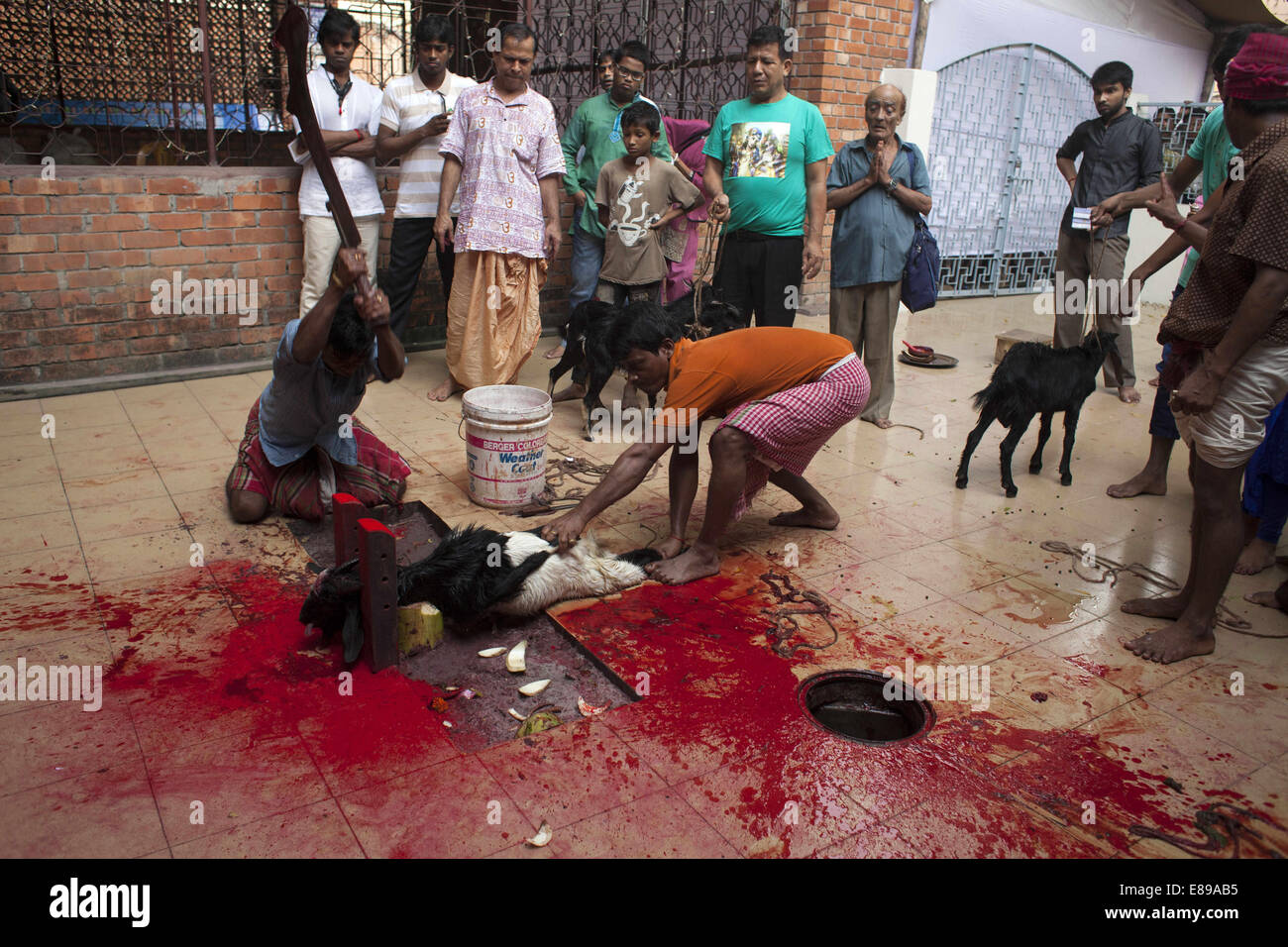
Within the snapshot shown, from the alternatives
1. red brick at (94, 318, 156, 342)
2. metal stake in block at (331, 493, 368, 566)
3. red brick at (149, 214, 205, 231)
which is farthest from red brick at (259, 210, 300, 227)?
metal stake in block at (331, 493, 368, 566)

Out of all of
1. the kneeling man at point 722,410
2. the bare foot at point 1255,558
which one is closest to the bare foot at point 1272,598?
the bare foot at point 1255,558

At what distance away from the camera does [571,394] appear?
630cm

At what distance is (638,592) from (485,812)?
1423mm

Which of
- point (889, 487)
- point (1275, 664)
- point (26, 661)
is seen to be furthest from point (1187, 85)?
point (26, 661)

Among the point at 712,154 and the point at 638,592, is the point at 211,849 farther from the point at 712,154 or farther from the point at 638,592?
the point at 712,154

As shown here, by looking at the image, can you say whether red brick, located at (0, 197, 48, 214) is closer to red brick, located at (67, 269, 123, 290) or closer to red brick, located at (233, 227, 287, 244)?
red brick, located at (67, 269, 123, 290)

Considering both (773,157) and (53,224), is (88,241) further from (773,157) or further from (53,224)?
(773,157)

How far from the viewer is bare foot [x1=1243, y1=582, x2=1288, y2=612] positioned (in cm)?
382

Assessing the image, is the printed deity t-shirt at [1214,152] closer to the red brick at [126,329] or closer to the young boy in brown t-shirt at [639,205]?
the young boy in brown t-shirt at [639,205]

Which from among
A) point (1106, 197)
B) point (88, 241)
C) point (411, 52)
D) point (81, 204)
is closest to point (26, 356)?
point (88, 241)

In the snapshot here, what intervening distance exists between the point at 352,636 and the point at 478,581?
48 centimetres

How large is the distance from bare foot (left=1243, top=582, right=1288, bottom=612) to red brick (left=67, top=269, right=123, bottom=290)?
6.46 m

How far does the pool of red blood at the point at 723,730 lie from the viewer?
2.62m
